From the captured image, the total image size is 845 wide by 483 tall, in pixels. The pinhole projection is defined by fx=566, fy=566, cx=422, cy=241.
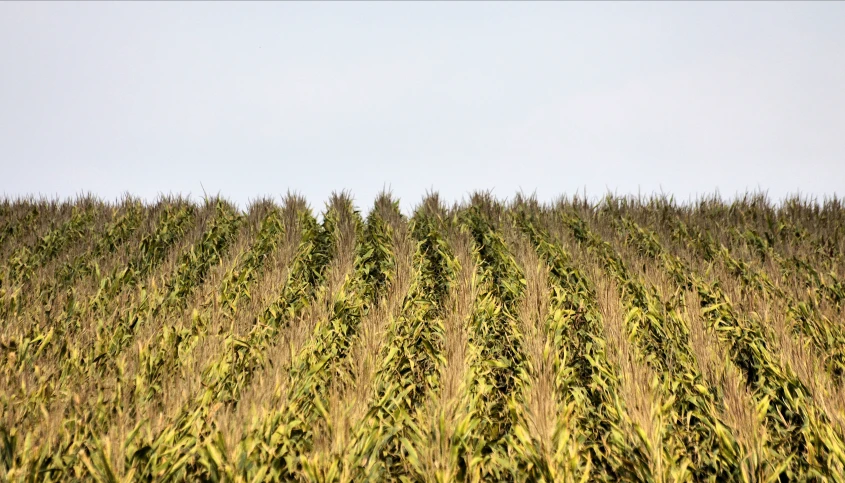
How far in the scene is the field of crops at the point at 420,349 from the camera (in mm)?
2848

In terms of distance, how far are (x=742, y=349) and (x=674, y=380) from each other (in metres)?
0.97

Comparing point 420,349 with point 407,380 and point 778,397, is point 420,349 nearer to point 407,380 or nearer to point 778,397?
point 407,380

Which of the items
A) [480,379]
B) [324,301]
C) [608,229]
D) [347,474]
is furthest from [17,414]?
[608,229]

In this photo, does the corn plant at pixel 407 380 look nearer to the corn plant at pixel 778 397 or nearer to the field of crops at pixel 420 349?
the field of crops at pixel 420 349

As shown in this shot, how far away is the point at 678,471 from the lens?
2.72 m

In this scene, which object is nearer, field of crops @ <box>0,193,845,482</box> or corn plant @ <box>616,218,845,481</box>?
field of crops @ <box>0,193,845,482</box>

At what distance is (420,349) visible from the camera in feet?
14.4

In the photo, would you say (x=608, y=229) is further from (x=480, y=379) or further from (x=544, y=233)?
(x=480, y=379)

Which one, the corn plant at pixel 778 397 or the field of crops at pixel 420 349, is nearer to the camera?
the field of crops at pixel 420 349

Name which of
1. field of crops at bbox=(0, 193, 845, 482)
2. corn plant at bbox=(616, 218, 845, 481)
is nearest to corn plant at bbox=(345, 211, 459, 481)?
field of crops at bbox=(0, 193, 845, 482)

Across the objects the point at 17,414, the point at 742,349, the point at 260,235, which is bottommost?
the point at 17,414

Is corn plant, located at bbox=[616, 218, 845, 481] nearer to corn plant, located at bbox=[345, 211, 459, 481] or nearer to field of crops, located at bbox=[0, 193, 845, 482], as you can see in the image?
field of crops, located at bbox=[0, 193, 845, 482]

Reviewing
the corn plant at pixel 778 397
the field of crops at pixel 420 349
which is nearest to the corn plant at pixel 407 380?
the field of crops at pixel 420 349

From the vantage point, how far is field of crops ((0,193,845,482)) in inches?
112
